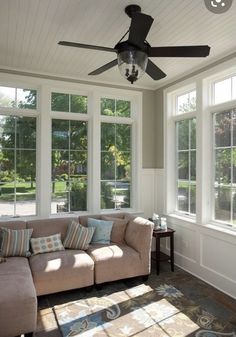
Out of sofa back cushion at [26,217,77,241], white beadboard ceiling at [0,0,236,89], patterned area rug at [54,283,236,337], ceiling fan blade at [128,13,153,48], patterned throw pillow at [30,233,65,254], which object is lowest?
patterned area rug at [54,283,236,337]

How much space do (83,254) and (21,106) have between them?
2366mm

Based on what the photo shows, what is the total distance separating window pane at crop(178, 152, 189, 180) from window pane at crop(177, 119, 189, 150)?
0.38 feet

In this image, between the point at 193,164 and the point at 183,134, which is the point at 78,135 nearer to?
the point at 183,134

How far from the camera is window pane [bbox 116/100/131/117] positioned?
4727 mm

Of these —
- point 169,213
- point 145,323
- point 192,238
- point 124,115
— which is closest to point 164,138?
point 124,115

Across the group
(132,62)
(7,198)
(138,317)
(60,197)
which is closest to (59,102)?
(60,197)

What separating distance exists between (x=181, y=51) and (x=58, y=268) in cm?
259

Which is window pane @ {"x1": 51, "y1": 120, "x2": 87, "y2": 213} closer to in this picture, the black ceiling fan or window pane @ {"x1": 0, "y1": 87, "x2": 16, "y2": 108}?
window pane @ {"x1": 0, "y1": 87, "x2": 16, "y2": 108}

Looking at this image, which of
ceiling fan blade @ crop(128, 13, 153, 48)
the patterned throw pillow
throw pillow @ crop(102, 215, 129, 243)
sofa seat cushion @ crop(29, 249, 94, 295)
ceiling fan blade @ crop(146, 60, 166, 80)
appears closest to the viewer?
ceiling fan blade @ crop(128, 13, 153, 48)

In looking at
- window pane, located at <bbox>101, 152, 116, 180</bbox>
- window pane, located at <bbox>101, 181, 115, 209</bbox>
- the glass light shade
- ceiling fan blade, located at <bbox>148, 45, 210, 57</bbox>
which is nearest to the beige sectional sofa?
window pane, located at <bbox>101, 181, 115, 209</bbox>

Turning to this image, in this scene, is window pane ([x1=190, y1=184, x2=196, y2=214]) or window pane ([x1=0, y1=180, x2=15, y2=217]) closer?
window pane ([x1=0, y1=180, x2=15, y2=217])

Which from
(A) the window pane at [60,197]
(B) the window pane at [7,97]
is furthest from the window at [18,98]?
(A) the window pane at [60,197]

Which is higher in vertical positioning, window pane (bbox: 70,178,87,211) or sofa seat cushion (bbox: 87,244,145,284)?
window pane (bbox: 70,178,87,211)

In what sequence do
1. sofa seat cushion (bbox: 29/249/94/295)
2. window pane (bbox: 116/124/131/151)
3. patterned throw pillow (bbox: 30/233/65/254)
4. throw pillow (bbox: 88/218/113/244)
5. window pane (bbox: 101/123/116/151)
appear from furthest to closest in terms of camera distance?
window pane (bbox: 116/124/131/151)
window pane (bbox: 101/123/116/151)
throw pillow (bbox: 88/218/113/244)
patterned throw pillow (bbox: 30/233/65/254)
sofa seat cushion (bbox: 29/249/94/295)
